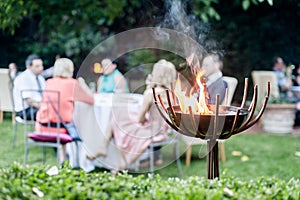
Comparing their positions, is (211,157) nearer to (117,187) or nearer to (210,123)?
(210,123)

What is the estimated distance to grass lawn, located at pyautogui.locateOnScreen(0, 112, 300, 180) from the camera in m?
5.10

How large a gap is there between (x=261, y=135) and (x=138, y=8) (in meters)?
4.10

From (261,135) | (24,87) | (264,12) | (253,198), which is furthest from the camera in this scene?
(264,12)

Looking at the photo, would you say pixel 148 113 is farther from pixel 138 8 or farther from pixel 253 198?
pixel 138 8

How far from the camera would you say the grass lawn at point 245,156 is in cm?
510

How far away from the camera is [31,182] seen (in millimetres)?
2154

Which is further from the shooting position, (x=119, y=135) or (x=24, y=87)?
(x=24, y=87)

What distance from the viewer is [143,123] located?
4.75 meters

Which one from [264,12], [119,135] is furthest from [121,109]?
[264,12]

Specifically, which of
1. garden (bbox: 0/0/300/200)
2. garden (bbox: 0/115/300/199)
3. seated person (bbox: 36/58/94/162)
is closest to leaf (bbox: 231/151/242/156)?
garden (bbox: 0/0/300/200)

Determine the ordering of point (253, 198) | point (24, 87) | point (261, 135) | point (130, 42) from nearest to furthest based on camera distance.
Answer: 1. point (253, 198)
2. point (24, 87)
3. point (261, 135)
4. point (130, 42)

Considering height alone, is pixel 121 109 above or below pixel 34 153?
above

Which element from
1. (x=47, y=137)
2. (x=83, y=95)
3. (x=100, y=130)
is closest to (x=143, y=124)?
(x=100, y=130)

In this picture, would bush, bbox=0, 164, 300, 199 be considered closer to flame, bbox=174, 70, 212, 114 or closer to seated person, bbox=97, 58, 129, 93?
flame, bbox=174, 70, 212, 114
